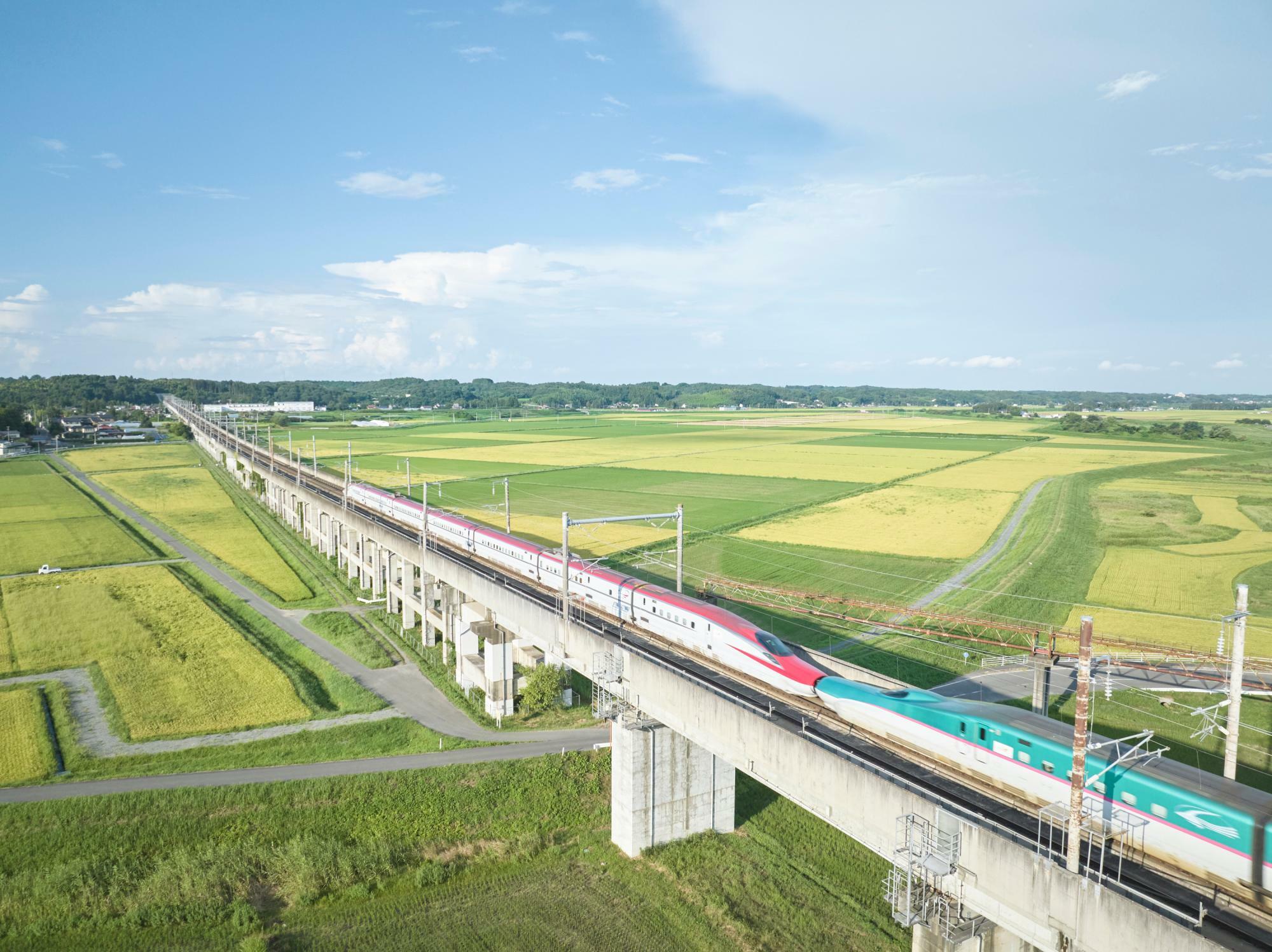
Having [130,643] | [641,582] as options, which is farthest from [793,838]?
[130,643]

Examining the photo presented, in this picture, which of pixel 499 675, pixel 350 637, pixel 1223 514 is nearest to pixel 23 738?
pixel 350 637

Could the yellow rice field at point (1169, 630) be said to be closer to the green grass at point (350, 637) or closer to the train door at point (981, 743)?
the train door at point (981, 743)

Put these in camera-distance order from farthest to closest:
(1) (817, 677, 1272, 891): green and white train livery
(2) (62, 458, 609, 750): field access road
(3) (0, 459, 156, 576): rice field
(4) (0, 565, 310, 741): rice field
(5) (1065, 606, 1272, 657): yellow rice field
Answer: (3) (0, 459, 156, 576): rice field, (5) (1065, 606, 1272, 657): yellow rice field, (4) (0, 565, 310, 741): rice field, (2) (62, 458, 609, 750): field access road, (1) (817, 677, 1272, 891): green and white train livery

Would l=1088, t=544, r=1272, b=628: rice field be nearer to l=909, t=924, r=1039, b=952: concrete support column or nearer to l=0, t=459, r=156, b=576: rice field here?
l=909, t=924, r=1039, b=952: concrete support column

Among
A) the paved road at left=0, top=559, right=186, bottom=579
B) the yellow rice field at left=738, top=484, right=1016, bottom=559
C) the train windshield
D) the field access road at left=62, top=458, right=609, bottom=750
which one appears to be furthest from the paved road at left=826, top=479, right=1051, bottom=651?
the paved road at left=0, top=559, right=186, bottom=579

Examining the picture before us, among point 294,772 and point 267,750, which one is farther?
point 267,750

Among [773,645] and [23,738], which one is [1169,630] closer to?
[773,645]

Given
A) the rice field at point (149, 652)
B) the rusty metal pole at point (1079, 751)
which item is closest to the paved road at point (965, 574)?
the rusty metal pole at point (1079, 751)
